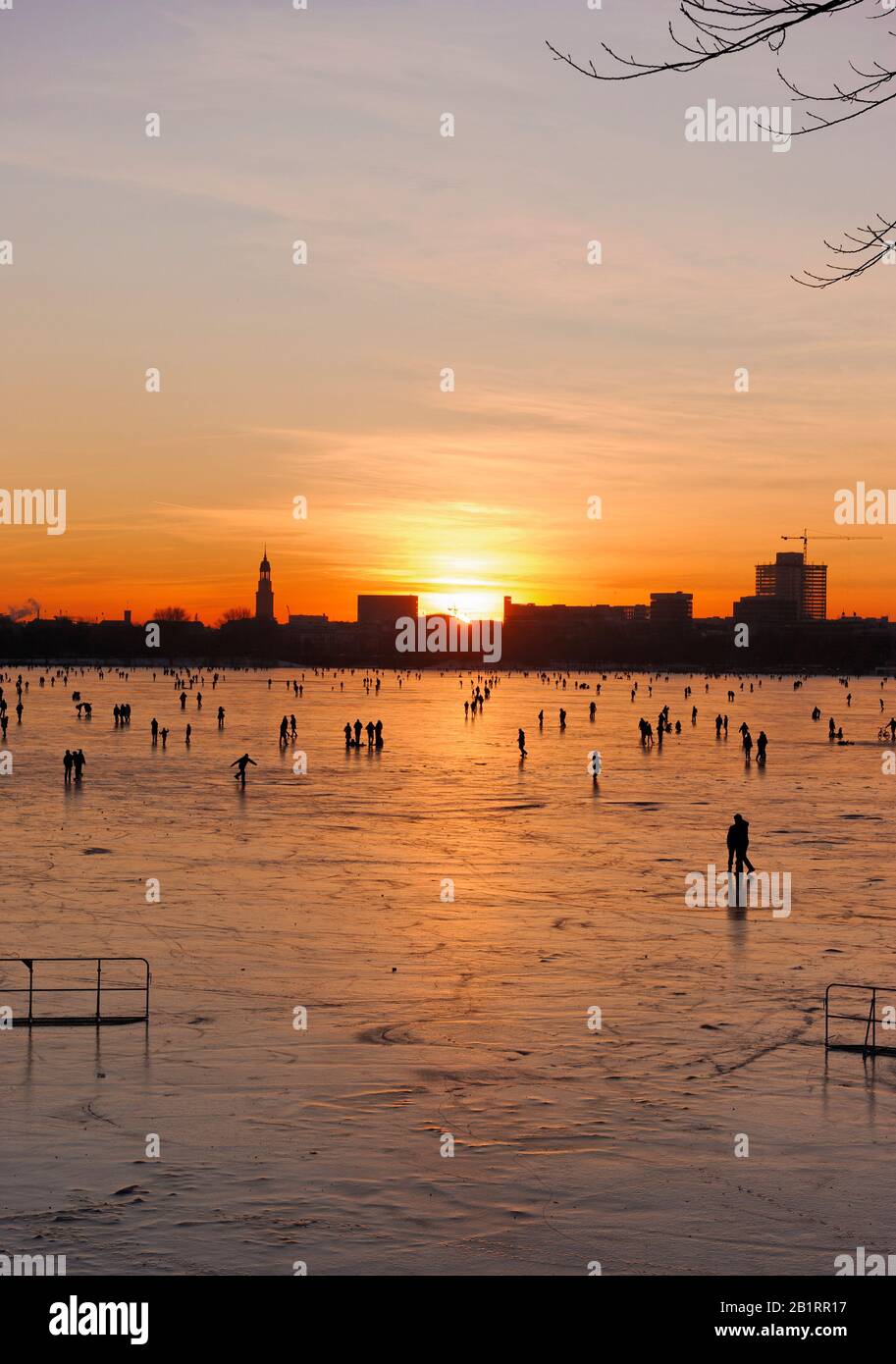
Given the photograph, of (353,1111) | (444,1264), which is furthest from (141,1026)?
(444,1264)

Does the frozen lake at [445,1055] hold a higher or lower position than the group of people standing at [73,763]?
lower

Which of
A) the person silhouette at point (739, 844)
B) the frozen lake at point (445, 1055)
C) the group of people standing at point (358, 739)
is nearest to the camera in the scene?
the frozen lake at point (445, 1055)

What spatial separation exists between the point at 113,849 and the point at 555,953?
462 inches

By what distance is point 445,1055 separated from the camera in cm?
1338

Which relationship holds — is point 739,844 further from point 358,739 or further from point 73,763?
point 358,739

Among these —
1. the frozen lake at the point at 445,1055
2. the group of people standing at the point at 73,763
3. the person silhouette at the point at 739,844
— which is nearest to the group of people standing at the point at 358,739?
the group of people standing at the point at 73,763

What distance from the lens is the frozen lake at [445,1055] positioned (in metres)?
9.46

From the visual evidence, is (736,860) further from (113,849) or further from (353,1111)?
(353,1111)

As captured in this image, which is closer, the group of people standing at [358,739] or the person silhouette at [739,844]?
the person silhouette at [739,844]

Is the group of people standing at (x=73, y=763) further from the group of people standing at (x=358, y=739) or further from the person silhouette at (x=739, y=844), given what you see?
the person silhouette at (x=739, y=844)

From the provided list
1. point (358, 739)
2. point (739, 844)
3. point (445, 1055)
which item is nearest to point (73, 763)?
point (358, 739)

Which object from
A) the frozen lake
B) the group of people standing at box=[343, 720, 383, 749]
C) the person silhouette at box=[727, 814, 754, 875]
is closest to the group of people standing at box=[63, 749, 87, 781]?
the frozen lake
